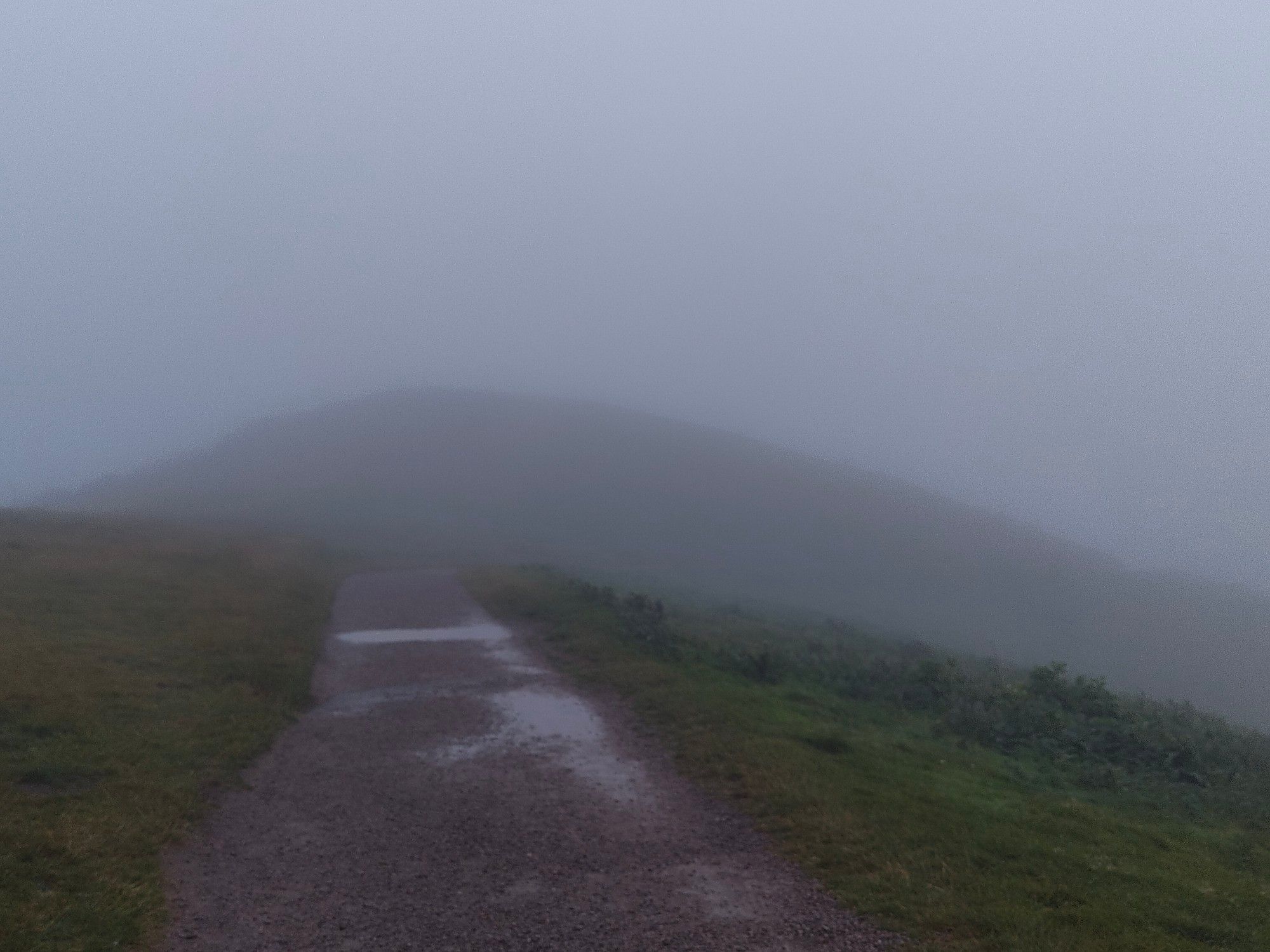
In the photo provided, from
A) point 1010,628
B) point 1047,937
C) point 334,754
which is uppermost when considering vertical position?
point 1047,937

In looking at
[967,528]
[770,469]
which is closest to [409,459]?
[770,469]

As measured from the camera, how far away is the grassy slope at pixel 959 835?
8.63 metres

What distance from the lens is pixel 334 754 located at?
48.6 ft

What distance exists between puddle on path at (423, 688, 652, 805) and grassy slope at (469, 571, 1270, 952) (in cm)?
101

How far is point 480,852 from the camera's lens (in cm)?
1066

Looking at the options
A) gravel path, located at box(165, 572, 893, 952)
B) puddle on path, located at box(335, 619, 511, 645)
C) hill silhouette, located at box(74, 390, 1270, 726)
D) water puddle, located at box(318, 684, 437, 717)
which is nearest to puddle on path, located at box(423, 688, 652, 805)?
gravel path, located at box(165, 572, 893, 952)

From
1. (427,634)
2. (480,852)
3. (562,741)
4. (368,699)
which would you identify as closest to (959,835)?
(480,852)

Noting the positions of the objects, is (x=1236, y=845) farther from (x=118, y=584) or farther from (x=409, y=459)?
(x=409, y=459)

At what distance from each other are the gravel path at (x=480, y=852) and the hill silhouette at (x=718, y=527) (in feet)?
122

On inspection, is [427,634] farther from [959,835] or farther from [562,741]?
[959,835]

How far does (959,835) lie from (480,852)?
5.39 meters

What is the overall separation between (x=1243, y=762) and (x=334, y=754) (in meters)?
15.8

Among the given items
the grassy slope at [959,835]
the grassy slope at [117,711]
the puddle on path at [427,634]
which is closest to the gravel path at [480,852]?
the grassy slope at [117,711]

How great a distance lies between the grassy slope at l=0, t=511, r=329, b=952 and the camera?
8906 millimetres
